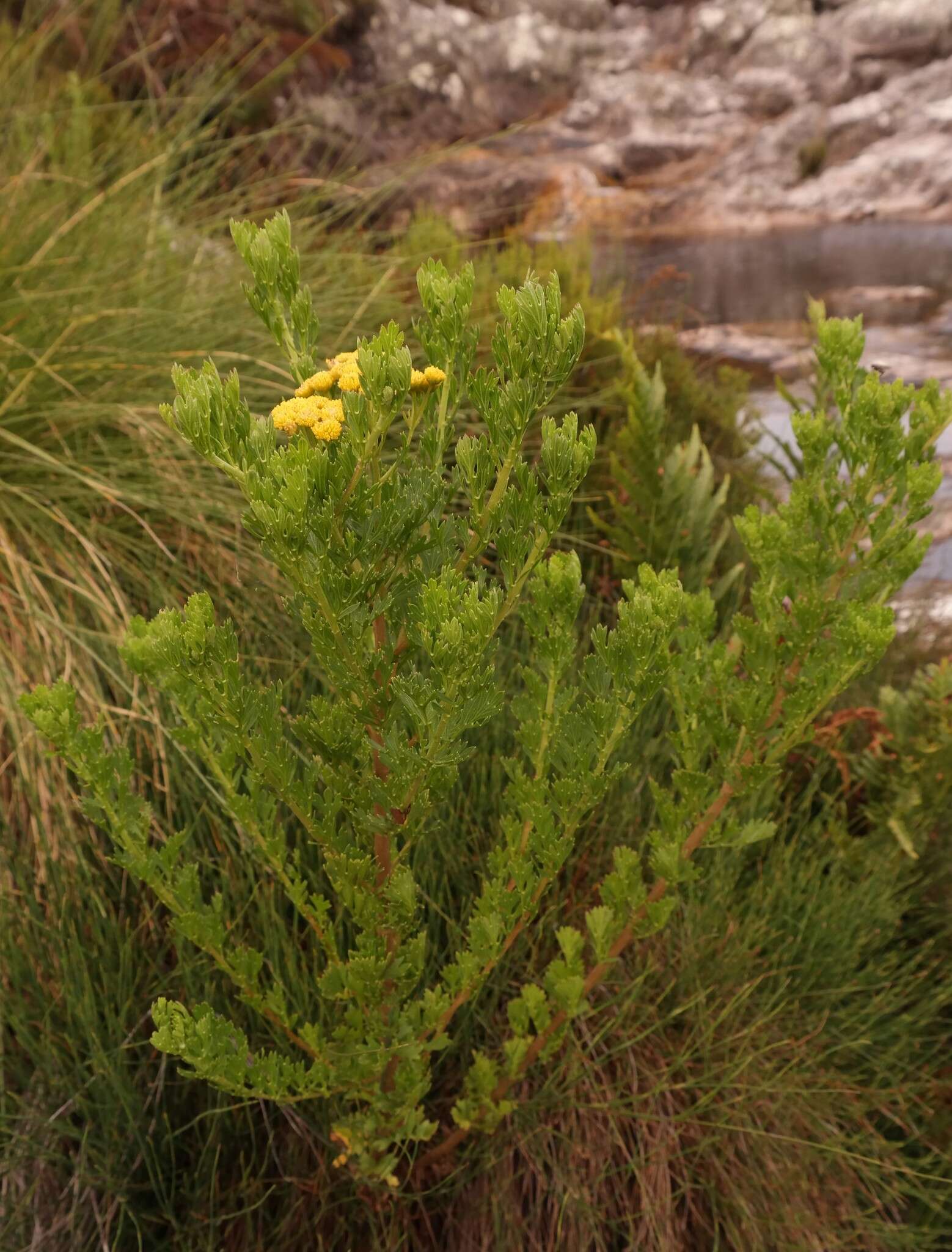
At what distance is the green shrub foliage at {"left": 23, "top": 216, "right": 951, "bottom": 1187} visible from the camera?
64cm

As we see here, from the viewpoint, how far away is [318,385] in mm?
681

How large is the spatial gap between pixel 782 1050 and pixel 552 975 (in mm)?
554

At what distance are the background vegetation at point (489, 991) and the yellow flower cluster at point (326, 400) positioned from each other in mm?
741

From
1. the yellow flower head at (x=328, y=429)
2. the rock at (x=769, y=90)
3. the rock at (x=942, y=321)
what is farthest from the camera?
the rock at (x=769, y=90)

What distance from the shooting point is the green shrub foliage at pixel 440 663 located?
0.64 meters

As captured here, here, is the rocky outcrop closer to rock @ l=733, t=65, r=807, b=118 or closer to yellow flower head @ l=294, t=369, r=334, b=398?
rock @ l=733, t=65, r=807, b=118

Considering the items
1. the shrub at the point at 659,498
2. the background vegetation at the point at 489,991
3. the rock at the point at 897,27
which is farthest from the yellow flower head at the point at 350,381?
the rock at the point at 897,27

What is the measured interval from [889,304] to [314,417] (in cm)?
245

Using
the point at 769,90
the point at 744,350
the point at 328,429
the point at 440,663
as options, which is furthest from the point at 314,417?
the point at 769,90

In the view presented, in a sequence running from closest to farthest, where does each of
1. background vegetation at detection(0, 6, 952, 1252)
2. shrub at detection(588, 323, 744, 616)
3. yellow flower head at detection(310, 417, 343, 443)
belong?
yellow flower head at detection(310, 417, 343, 443) < background vegetation at detection(0, 6, 952, 1252) < shrub at detection(588, 323, 744, 616)

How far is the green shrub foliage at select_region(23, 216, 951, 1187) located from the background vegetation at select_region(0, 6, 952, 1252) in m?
0.20

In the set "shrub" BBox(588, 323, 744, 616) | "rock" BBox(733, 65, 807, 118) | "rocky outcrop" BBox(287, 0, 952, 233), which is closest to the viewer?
"shrub" BBox(588, 323, 744, 616)

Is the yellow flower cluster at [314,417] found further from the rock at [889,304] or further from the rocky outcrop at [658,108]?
the rocky outcrop at [658,108]

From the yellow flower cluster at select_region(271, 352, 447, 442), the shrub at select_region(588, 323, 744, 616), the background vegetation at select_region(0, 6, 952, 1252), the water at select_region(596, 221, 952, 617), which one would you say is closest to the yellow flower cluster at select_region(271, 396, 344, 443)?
the yellow flower cluster at select_region(271, 352, 447, 442)
